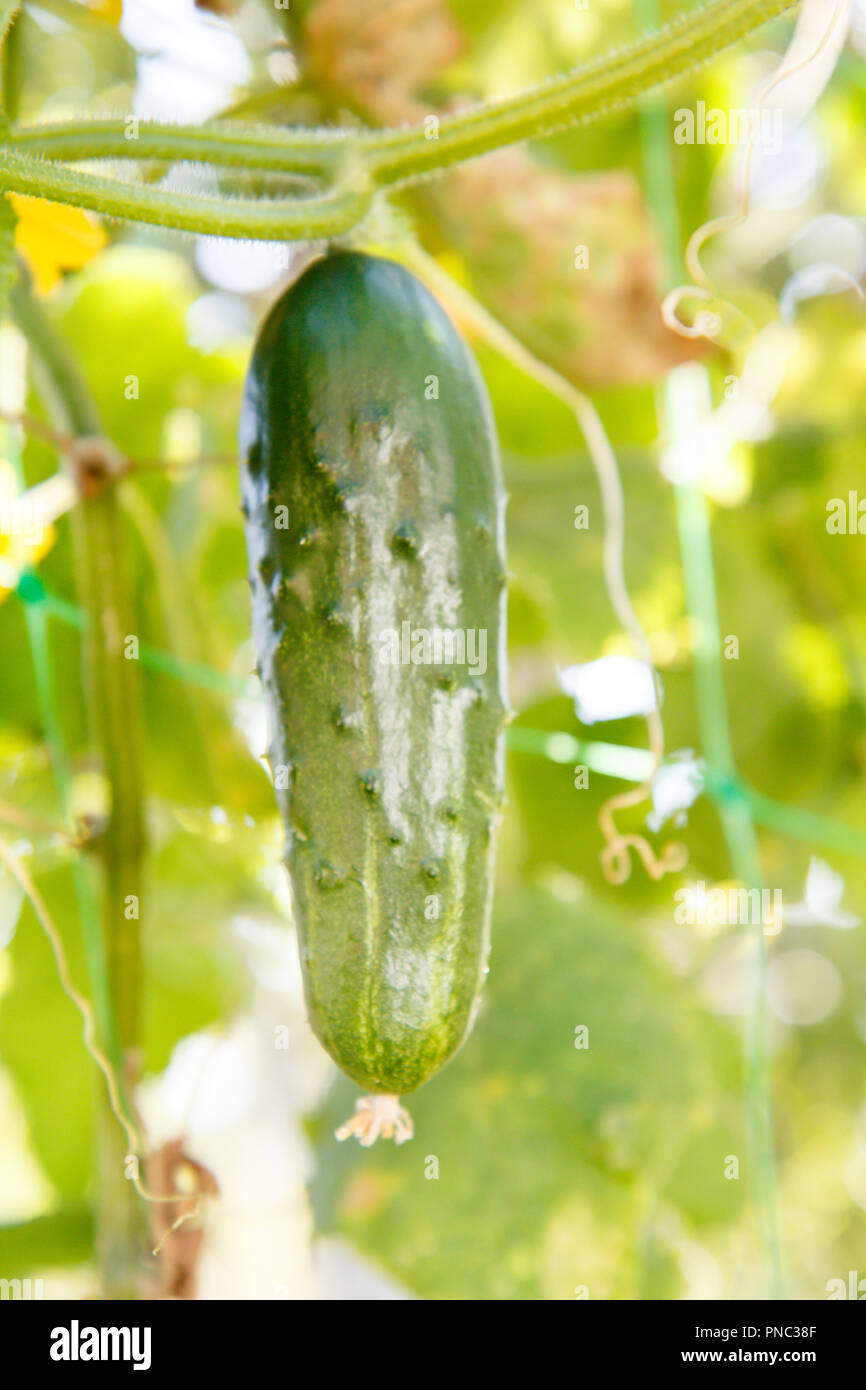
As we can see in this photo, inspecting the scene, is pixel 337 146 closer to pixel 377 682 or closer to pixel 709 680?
pixel 377 682

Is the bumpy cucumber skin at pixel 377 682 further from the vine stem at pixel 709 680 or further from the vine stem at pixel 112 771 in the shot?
the vine stem at pixel 709 680

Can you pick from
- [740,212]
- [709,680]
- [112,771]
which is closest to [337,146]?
[740,212]

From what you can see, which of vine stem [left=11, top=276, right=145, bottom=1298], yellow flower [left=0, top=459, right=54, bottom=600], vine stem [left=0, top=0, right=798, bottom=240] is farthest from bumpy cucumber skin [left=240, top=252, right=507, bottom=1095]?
yellow flower [left=0, top=459, right=54, bottom=600]

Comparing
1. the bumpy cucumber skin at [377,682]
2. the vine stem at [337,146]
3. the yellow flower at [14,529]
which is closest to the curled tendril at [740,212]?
the vine stem at [337,146]

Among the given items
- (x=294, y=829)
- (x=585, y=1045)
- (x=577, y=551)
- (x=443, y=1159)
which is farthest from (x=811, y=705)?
(x=294, y=829)

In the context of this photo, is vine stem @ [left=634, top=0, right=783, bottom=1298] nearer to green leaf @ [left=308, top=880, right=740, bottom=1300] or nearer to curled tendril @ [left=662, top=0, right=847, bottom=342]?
green leaf @ [left=308, top=880, right=740, bottom=1300]
